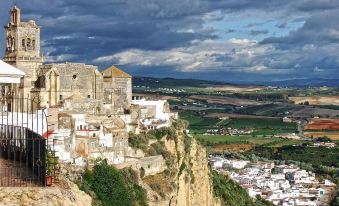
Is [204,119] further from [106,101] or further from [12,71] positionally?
[12,71]

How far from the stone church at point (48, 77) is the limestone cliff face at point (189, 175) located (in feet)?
13.7

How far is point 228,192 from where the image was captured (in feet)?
181

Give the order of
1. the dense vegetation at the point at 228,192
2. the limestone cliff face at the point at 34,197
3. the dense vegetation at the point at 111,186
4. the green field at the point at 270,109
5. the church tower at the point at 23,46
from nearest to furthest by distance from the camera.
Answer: the limestone cliff face at the point at 34,197, the dense vegetation at the point at 111,186, the church tower at the point at 23,46, the dense vegetation at the point at 228,192, the green field at the point at 270,109

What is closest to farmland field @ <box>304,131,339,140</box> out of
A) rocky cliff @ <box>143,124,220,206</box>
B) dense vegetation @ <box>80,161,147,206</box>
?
rocky cliff @ <box>143,124,220,206</box>

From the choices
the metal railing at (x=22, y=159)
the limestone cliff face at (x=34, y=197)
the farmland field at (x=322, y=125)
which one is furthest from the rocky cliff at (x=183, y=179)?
the farmland field at (x=322, y=125)

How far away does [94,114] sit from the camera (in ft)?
116

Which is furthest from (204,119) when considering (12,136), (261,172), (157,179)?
(12,136)

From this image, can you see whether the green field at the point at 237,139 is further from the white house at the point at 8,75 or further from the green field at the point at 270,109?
the white house at the point at 8,75

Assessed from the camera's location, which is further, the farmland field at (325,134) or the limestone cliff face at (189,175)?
the farmland field at (325,134)

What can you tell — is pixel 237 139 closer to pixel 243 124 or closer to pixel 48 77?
pixel 243 124

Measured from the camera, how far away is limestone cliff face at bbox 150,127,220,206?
37334mm

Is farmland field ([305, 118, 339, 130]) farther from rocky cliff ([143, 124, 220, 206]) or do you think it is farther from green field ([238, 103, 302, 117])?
rocky cliff ([143, 124, 220, 206])

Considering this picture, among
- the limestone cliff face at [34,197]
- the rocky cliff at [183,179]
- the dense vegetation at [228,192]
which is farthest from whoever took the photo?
the dense vegetation at [228,192]

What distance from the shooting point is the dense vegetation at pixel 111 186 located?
25156 millimetres
